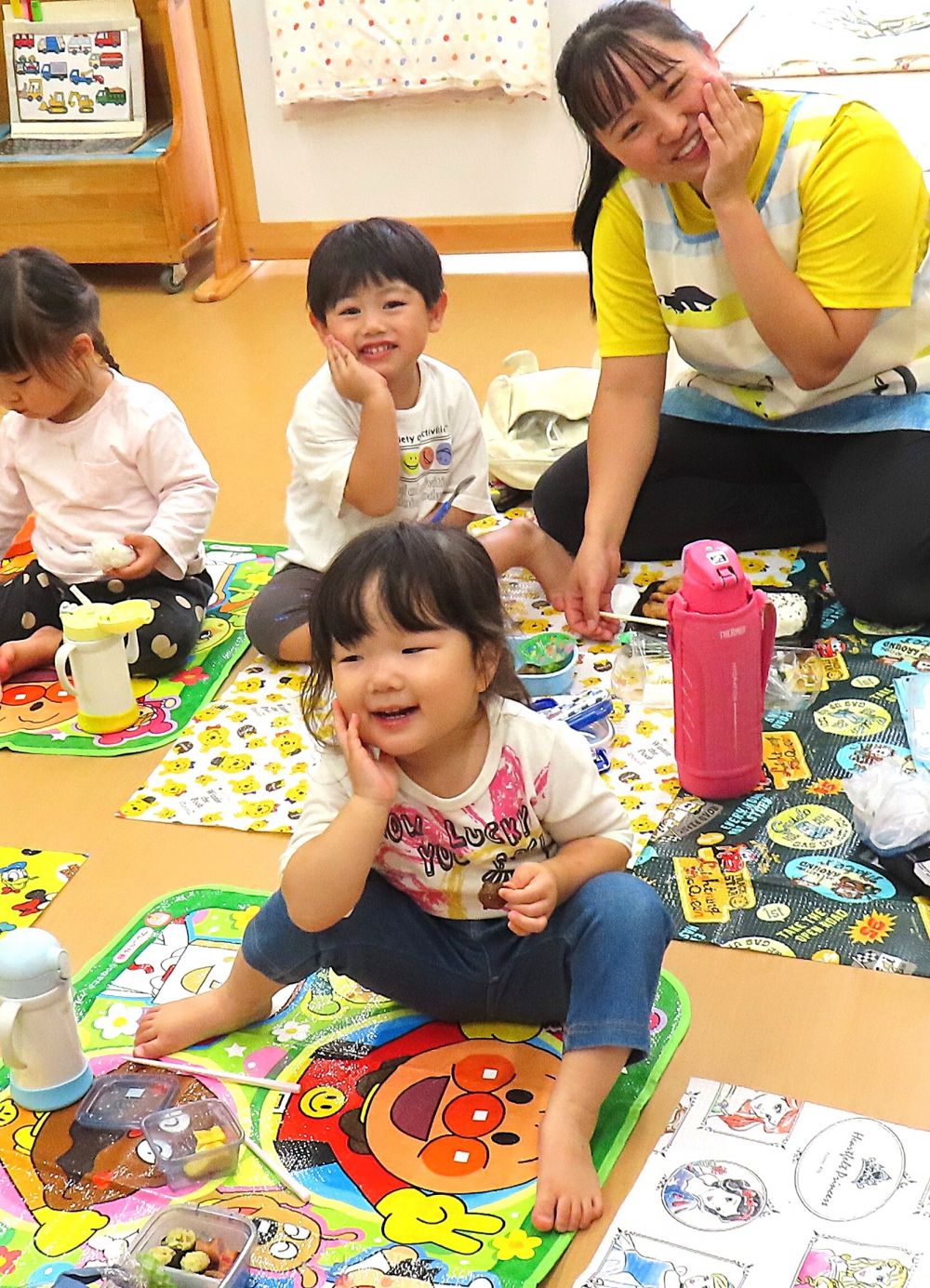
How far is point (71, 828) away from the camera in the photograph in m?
1.56

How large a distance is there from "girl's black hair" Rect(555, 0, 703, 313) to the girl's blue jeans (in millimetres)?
800

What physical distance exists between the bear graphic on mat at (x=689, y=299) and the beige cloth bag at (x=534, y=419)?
40cm

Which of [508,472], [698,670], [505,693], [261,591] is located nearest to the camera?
[505,693]

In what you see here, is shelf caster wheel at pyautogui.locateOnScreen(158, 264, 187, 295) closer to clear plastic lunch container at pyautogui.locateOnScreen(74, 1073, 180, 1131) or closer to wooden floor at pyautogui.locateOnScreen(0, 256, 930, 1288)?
wooden floor at pyautogui.locateOnScreen(0, 256, 930, 1288)

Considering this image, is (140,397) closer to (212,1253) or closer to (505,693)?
(505,693)

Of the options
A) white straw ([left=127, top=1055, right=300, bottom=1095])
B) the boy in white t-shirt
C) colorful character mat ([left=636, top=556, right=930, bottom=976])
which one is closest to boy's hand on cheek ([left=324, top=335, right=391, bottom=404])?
the boy in white t-shirt

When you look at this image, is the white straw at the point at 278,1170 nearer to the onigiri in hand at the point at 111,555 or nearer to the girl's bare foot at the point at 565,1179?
the girl's bare foot at the point at 565,1179

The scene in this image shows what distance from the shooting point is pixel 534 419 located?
2166 mm

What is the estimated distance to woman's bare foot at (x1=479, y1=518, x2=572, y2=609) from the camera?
1867mm

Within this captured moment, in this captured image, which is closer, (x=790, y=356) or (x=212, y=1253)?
(x=212, y=1253)

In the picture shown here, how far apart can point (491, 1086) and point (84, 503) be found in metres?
0.97

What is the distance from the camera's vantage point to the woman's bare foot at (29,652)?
1.83 m

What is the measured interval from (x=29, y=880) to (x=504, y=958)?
55 centimetres

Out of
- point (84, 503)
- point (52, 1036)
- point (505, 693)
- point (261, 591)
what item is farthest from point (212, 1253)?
point (84, 503)
